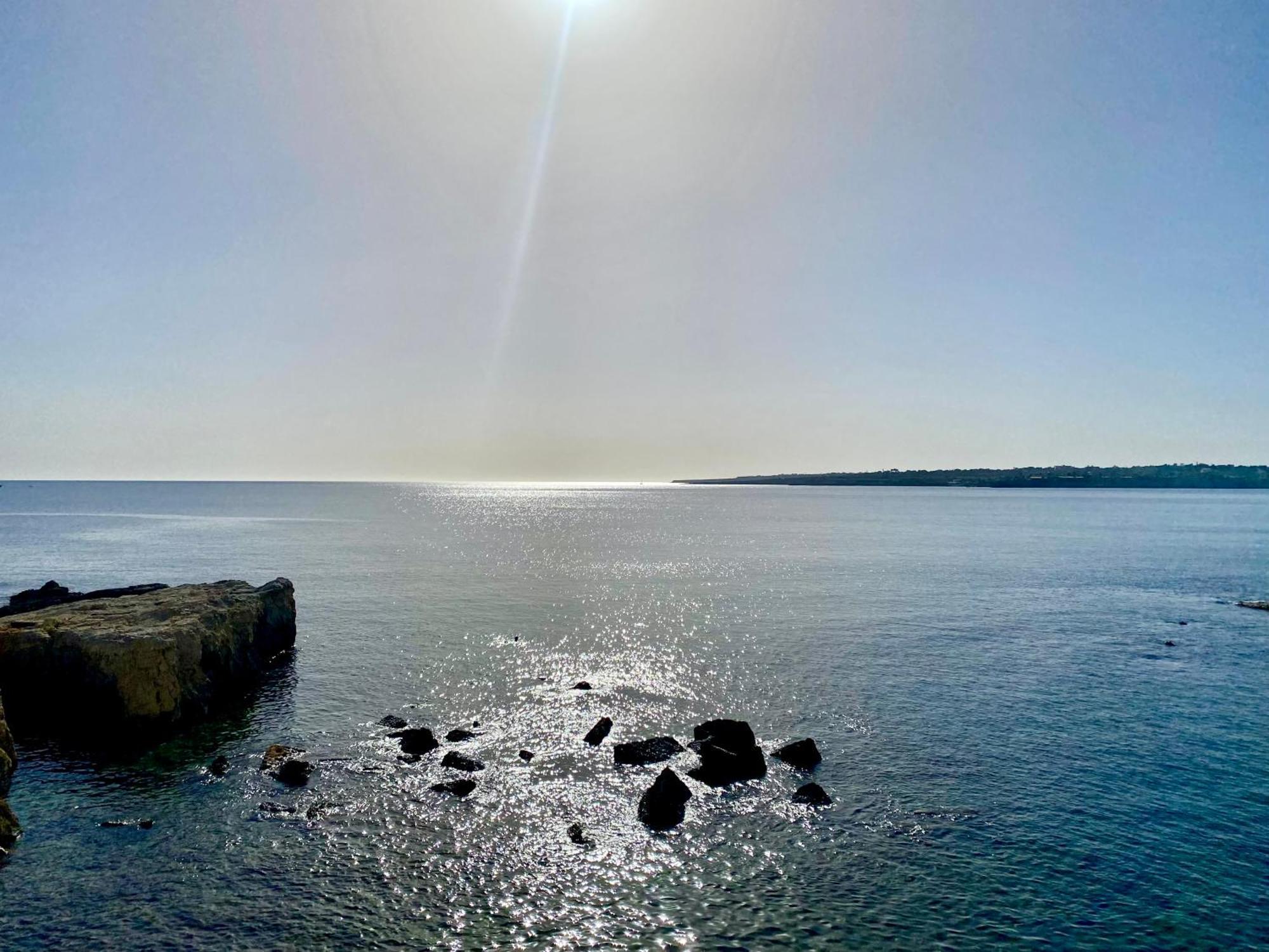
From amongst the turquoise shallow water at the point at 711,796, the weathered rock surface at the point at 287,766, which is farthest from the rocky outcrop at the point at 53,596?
the weathered rock surface at the point at 287,766

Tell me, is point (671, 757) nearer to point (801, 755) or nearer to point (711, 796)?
point (711, 796)

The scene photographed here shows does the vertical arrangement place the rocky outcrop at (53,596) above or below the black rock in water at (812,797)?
above

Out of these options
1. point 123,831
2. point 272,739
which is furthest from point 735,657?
point 123,831

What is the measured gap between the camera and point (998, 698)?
3253cm

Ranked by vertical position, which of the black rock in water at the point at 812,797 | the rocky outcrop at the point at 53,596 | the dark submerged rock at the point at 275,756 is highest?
the rocky outcrop at the point at 53,596

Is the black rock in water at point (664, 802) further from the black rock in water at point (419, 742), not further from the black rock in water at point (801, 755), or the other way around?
the black rock in water at point (419, 742)

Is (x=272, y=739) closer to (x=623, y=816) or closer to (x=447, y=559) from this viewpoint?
(x=623, y=816)

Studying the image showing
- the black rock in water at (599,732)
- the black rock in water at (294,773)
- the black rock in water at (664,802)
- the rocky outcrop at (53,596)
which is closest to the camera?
the black rock in water at (664,802)

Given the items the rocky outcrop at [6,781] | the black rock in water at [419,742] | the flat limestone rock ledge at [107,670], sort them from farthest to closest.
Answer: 1. the flat limestone rock ledge at [107,670]
2. the black rock in water at [419,742]
3. the rocky outcrop at [6,781]

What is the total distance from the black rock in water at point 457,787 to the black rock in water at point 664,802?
5.54m

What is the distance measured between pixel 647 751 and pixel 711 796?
3710 millimetres

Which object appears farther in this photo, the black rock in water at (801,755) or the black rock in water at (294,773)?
the black rock in water at (801,755)

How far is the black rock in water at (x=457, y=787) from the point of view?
22359mm

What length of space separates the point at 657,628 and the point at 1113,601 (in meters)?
40.1
